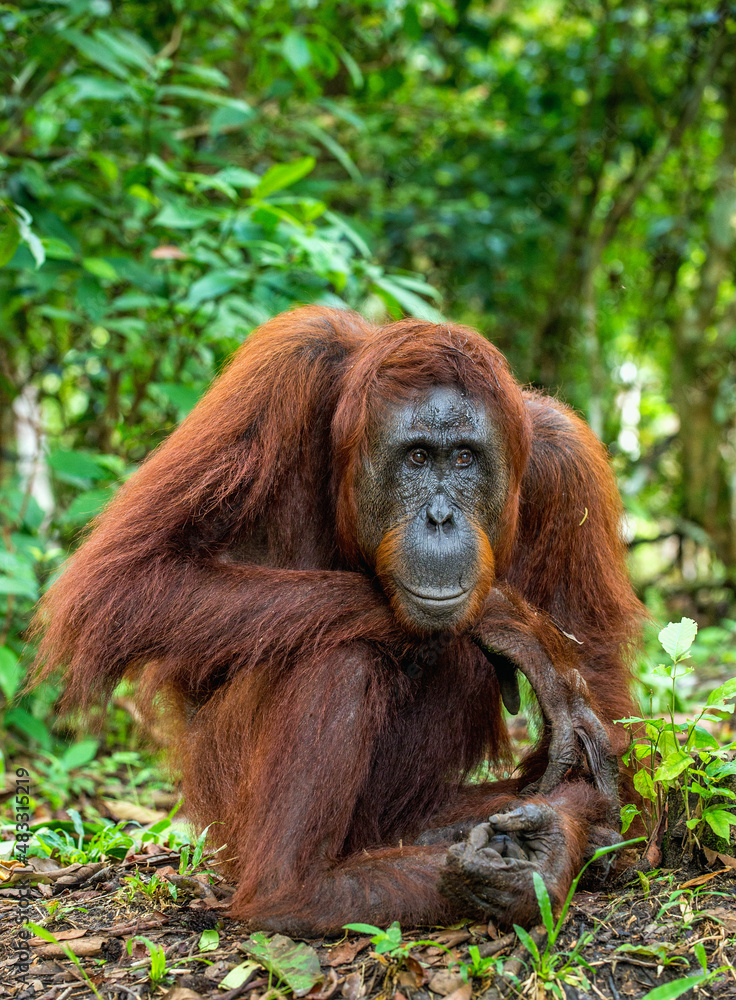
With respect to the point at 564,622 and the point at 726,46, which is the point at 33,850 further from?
the point at 726,46

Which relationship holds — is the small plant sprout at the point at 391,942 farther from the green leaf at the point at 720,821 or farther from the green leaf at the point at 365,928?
the green leaf at the point at 720,821

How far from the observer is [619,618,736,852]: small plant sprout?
254cm

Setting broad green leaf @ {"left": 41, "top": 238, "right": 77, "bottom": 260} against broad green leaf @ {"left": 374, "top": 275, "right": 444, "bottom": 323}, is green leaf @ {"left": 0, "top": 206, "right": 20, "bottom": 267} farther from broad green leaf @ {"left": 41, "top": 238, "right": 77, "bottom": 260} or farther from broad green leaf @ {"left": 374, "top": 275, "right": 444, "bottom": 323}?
broad green leaf @ {"left": 374, "top": 275, "right": 444, "bottom": 323}

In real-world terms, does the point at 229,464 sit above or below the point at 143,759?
above

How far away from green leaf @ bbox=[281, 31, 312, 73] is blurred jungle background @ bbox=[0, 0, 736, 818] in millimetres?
15

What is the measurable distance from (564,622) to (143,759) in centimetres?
235

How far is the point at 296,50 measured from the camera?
4.60 m

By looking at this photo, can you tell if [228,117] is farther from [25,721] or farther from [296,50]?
[25,721]

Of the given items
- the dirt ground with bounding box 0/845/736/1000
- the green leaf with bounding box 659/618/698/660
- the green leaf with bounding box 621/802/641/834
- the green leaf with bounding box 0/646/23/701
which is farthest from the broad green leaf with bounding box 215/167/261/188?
the green leaf with bounding box 621/802/641/834

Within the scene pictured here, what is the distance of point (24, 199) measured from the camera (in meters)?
4.41

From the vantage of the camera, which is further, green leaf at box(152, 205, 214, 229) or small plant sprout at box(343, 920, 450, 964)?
green leaf at box(152, 205, 214, 229)

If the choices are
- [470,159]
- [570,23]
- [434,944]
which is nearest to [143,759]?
[434,944]

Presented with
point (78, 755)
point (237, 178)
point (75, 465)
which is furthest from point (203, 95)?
point (78, 755)

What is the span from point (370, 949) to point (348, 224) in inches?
148
